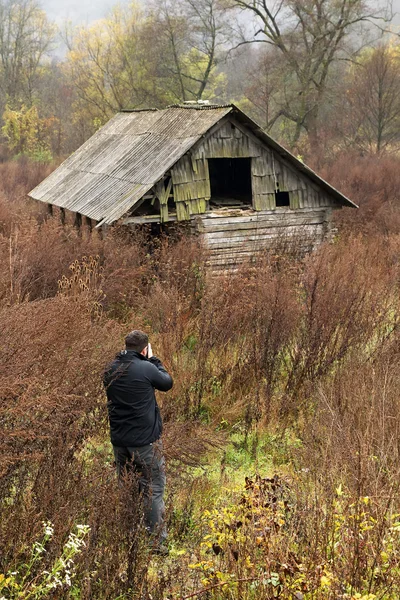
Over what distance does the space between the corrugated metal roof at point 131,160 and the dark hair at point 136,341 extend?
6651 mm

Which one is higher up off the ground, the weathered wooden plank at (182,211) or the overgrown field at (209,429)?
the weathered wooden plank at (182,211)

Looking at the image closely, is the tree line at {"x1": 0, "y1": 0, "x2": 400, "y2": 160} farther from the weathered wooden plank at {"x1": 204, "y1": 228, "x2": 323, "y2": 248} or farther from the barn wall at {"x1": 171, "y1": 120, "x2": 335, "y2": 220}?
the weathered wooden plank at {"x1": 204, "y1": 228, "x2": 323, "y2": 248}

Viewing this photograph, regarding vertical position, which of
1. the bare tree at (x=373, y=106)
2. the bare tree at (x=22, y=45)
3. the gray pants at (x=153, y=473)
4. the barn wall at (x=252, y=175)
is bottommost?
the gray pants at (x=153, y=473)

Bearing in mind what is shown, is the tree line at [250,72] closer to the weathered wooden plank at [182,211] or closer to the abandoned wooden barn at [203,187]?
the abandoned wooden barn at [203,187]

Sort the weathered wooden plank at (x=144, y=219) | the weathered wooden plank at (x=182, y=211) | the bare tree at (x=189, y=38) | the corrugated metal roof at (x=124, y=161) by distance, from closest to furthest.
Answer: the weathered wooden plank at (x=144, y=219) → the corrugated metal roof at (x=124, y=161) → the weathered wooden plank at (x=182, y=211) → the bare tree at (x=189, y=38)

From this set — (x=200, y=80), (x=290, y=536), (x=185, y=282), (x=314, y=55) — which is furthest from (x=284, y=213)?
(x=200, y=80)

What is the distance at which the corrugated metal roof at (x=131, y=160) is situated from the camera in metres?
12.2

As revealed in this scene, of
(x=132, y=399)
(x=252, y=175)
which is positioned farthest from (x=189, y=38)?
(x=132, y=399)

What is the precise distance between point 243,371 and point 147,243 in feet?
15.5

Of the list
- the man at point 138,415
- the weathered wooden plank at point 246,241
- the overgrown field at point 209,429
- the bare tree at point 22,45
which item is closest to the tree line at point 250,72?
the bare tree at point 22,45

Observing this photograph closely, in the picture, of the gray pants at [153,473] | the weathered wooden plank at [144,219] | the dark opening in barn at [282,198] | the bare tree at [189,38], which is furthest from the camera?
the bare tree at [189,38]

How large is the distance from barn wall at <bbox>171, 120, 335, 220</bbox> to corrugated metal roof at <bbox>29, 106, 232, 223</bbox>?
41 cm

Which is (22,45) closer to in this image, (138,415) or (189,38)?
(189,38)

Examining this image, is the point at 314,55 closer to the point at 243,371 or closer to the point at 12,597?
the point at 243,371
